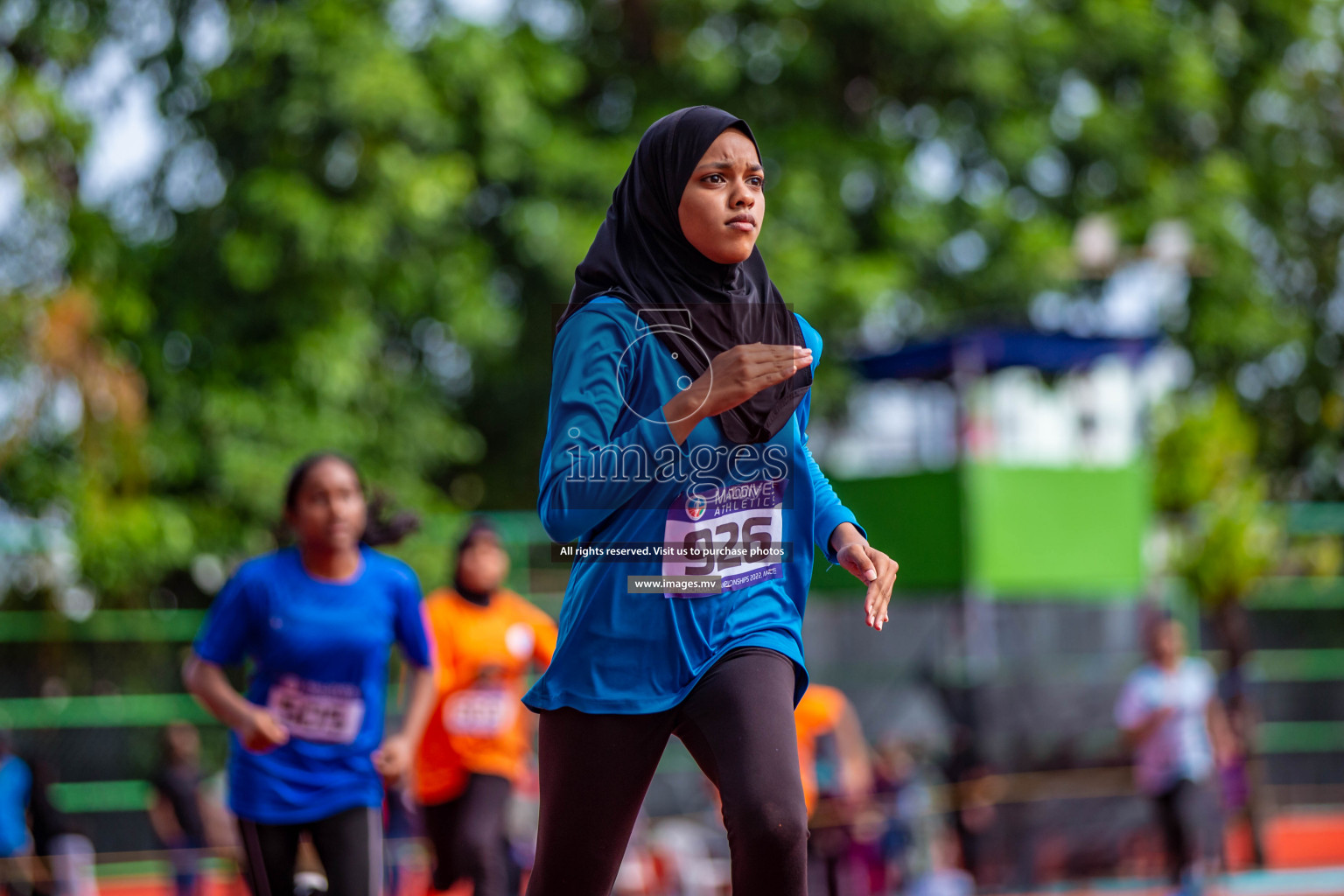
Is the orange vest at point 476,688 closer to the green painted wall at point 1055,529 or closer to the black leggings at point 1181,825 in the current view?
the black leggings at point 1181,825

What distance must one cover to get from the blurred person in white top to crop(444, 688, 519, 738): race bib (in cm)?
456

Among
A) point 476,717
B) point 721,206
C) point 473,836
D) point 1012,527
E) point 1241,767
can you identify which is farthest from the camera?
point 1012,527

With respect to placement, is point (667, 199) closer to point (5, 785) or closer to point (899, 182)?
point (5, 785)

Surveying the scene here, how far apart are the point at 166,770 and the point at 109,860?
1479 millimetres

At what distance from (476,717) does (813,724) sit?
10.5 feet

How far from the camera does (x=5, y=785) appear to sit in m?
9.28

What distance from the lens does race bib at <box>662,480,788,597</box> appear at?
3100 mm

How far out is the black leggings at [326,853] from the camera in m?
4.92

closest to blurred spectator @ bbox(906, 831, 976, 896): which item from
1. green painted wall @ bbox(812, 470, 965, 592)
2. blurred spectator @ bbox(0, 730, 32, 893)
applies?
green painted wall @ bbox(812, 470, 965, 592)

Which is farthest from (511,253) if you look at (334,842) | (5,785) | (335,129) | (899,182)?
(334,842)

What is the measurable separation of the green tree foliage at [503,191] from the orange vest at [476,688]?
21.2 feet

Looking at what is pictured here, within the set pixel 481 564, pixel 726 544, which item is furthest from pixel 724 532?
pixel 481 564

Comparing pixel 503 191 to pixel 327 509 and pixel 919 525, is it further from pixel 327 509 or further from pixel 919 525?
pixel 327 509

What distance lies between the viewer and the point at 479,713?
22.9 ft
